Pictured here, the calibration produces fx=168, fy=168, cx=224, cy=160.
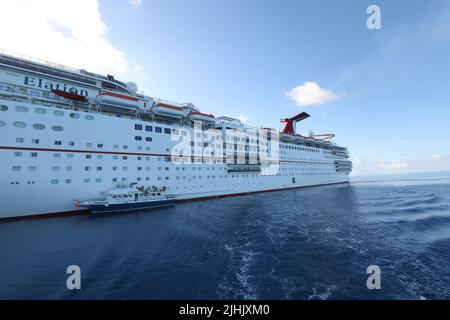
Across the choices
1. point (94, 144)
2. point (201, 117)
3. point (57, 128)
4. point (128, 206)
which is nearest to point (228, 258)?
point (128, 206)

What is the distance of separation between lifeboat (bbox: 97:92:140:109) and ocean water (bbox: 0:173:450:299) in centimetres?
1362

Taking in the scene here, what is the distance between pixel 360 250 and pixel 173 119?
86.4 feet

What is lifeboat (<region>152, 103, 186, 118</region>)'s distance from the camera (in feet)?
79.8

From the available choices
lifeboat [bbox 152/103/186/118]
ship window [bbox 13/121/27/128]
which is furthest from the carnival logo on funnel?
lifeboat [bbox 152/103/186/118]

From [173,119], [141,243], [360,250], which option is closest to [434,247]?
[360,250]

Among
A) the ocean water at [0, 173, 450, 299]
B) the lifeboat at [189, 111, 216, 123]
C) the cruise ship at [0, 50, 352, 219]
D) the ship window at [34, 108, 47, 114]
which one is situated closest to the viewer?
the ocean water at [0, 173, 450, 299]

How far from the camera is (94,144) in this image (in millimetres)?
18875

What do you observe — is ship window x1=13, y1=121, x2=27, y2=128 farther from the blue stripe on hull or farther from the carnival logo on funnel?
the blue stripe on hull

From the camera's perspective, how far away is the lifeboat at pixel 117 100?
2000 centimetres

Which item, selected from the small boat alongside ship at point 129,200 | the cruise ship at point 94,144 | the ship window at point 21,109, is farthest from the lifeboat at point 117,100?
the small boat alongside ship at point 129,200

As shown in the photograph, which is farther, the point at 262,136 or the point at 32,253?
the point at 262,136

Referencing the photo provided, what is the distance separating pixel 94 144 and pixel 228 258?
1926 cm
